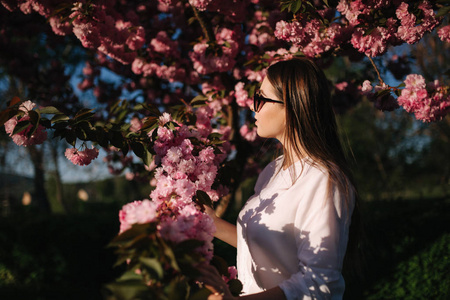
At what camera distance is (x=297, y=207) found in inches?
58.2

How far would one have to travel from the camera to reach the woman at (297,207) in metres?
1.29

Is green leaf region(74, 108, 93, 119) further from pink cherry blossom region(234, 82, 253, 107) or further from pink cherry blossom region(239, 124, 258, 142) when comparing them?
pink cherry blossom region(239, 124, 258, 142)

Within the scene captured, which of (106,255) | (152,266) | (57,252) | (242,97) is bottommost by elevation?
(106,255)

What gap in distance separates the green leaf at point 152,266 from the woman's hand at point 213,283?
0.18 meters

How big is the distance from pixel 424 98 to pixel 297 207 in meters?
1.52

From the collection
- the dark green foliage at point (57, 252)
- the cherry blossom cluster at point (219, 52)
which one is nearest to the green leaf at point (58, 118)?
the cherry blossom cluster at point (219, 52)

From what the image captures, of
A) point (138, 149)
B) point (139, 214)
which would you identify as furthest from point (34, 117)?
point (139, 214)

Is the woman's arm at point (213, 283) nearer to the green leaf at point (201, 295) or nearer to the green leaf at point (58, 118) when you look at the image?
the green leaf at point (201, 295)

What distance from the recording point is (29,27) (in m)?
4.59

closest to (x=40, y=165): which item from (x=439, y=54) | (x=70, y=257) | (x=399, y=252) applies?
(x=70, y=257)

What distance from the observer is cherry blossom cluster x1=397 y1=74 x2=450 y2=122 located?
234cm

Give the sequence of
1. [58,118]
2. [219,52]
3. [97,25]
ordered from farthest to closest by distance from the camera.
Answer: [219,52]
[97,25]
[58,118]

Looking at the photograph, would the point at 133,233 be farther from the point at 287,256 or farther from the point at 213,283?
the point at 287,256

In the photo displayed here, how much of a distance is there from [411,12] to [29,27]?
464 centimetres
